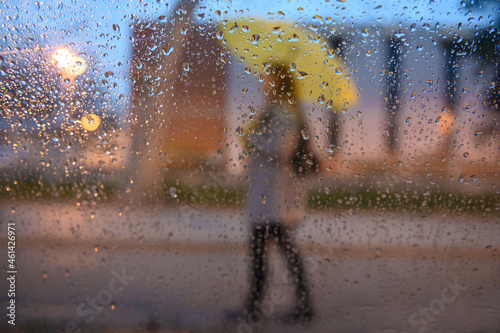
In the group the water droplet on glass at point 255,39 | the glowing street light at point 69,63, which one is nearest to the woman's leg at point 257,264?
the water droplet on glass at point 255,39

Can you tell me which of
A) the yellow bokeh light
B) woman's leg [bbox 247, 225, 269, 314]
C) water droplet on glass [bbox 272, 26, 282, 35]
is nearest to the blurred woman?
woman's leg [bbox 247, 225, 269, 314]

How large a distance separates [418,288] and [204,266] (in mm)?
626

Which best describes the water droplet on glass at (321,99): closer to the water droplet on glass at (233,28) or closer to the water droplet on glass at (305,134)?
the water droplet on glass at (305,134)

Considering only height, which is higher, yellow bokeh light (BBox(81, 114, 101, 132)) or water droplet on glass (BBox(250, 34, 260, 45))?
water droplet on glass (BBox(250, 34, 260, 45))

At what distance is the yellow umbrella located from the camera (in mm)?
886

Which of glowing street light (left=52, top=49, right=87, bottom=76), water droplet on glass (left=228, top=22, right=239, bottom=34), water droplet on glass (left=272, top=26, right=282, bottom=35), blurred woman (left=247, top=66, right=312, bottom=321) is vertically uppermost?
water droplet on glass (left=228, top=22, right=239, bottom=34)

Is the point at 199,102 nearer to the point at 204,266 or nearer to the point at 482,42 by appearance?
the point at 204,266

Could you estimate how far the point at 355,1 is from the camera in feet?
2.86

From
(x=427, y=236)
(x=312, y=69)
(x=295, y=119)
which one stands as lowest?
(x=427, y=236)

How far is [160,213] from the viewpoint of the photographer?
0.89 m

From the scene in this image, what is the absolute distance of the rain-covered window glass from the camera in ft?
2.87

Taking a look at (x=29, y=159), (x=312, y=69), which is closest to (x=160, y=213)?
(x=29, y=159)

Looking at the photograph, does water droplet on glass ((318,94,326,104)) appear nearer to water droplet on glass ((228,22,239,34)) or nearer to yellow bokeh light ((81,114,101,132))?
water droplet on glass ((228,22,239,34))

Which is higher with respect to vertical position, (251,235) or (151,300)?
(251,235)
